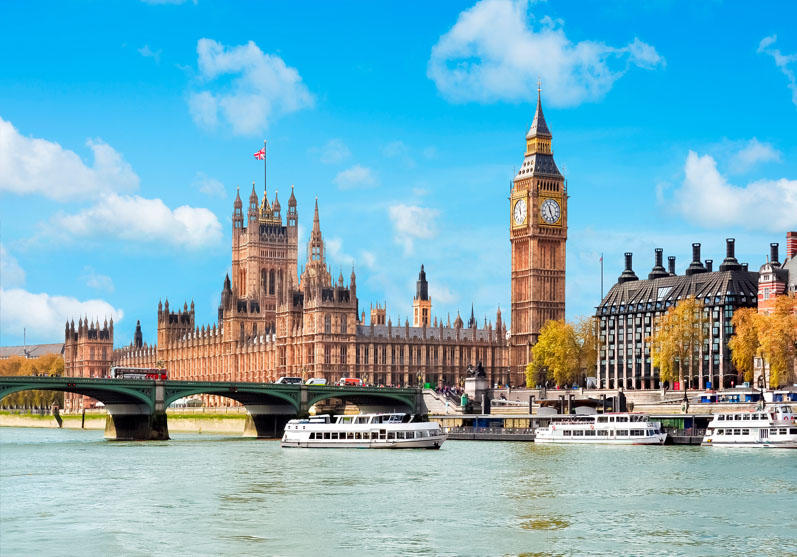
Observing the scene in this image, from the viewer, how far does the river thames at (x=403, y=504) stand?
4134cm

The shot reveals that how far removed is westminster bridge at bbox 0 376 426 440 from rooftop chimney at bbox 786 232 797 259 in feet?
120

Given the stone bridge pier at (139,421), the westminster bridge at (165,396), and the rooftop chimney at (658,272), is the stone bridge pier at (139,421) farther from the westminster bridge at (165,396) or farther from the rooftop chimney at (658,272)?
the rooftop chimney at (658,272)

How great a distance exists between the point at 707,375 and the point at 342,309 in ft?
138

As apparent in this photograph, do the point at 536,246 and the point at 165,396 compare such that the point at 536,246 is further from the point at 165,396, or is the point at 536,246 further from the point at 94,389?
the point at 94,389

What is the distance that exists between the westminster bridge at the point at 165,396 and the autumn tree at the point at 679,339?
2254cm

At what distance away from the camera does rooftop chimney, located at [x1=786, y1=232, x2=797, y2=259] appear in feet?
404

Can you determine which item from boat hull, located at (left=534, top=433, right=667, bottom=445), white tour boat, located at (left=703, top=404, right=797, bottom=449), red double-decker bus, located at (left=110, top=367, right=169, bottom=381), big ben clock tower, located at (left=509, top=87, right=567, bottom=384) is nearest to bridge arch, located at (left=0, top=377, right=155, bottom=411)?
red double-decker bus, located at (left=110, top=367, right=169, bottom=381)

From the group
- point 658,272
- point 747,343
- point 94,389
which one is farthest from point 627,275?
point 94,389

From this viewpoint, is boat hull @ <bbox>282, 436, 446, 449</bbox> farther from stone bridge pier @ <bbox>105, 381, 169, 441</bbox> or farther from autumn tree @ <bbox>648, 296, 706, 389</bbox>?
autumn tree @ <bbox>648, 296, 706, 389</bbox>

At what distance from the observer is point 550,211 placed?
157875 mm

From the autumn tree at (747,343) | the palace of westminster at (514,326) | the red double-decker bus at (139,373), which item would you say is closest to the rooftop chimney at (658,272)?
the palace of westminster at (514,326)

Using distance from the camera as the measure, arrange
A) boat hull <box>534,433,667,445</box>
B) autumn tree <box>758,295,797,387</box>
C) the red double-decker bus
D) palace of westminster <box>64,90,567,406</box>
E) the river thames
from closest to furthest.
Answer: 1. the river thames
2. boat hull <box>534,433,667,445</box>
3. autumn tree <box>758,295,797,387</box>
4. the red double-decker bus
5. palace of westminster <box>64,90,567,406</box>

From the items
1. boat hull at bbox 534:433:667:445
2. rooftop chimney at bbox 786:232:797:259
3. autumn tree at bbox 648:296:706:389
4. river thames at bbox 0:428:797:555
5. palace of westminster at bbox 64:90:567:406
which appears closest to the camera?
river thames at bbox 0:428:797:555

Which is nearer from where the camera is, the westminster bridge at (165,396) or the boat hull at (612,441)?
the boat hull at (612,441)
